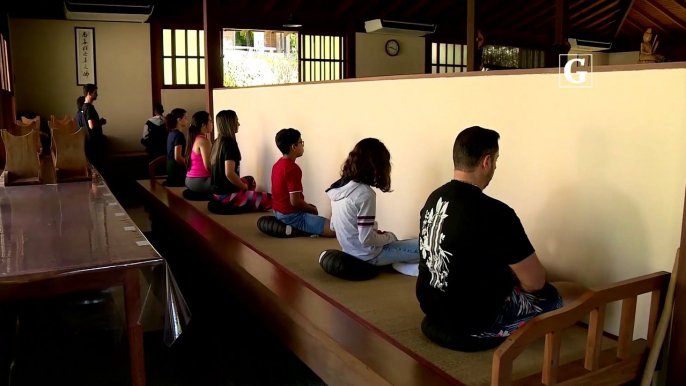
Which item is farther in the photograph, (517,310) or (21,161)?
(21,161)

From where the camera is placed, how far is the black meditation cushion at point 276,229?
3.74 metres

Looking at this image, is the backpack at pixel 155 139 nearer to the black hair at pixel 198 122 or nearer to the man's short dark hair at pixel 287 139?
the black hair at pixel 198 122

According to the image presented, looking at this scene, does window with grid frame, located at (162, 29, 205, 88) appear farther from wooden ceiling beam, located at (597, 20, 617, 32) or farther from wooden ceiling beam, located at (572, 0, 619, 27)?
wooden ceiling beam, located at (597, 20, 617, 32)

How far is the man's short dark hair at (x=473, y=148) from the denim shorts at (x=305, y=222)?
1838 mm

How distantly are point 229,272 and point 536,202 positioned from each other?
1.70 metres

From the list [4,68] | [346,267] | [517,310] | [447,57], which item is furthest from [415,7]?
[517,310]

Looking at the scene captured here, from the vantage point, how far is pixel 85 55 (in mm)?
8109

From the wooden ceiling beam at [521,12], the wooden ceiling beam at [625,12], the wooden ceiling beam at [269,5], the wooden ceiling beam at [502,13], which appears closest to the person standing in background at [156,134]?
the wooden ceiling beam at [269,5]

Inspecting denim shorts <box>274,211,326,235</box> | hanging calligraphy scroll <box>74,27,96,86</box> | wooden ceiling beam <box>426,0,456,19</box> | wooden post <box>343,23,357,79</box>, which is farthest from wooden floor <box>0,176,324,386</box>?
wooden ceiling beam <box>426,0,456,19</box>

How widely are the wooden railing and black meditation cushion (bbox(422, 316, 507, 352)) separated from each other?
269 millimetres

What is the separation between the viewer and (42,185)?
12.8 feet

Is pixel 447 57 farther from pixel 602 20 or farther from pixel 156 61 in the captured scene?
pixel 156 61

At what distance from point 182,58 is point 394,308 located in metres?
7.09

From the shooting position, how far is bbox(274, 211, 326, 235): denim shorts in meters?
3.75
